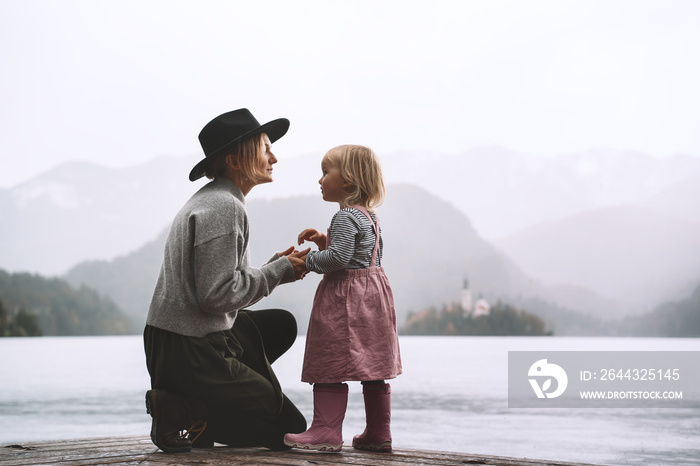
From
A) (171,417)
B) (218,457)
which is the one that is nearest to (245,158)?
(171,417)

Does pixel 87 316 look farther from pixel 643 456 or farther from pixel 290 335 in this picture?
pixel 290 335

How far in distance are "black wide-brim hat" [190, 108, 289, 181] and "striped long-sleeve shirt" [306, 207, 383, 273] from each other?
1.40 ft

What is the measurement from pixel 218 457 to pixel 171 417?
218 millimetres

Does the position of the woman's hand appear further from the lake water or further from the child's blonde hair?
the lake water

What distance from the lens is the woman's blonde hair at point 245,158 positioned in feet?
9.23

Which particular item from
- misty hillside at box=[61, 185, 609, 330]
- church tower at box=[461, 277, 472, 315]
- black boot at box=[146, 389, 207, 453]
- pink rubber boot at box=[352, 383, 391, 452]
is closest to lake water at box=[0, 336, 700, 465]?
pink rubber boot at box=[352, 383, 391, 452]

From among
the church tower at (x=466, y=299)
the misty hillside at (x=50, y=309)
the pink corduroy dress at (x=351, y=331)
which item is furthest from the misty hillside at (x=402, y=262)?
the pink corduroy dress at (x=351, y=331)

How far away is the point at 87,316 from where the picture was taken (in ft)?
275

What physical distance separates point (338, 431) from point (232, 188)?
3.15 ft

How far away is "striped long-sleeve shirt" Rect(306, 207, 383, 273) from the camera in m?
2.80

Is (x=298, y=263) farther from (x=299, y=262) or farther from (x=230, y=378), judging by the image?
(x=230, y=378)

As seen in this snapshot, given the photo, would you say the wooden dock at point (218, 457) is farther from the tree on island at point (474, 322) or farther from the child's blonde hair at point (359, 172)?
the tree on island at point (474, 322)

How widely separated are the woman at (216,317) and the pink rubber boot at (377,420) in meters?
0.28

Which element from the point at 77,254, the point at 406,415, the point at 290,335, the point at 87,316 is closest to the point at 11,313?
the point at 87,316
